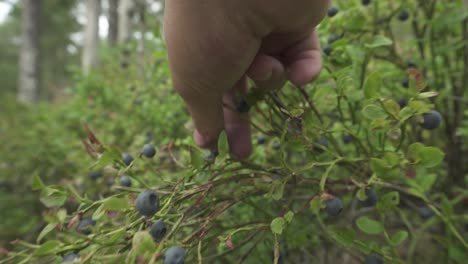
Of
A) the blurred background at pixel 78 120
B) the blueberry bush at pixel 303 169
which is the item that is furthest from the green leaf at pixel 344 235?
the blurred background at pixel 78 120

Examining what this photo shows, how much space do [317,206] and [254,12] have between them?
0.41 metres

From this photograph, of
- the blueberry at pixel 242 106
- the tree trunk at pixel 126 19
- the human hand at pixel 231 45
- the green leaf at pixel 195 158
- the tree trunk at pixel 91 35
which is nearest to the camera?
the human hand at pixel 231 45

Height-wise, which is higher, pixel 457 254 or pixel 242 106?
pixel 242 106

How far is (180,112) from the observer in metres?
1.60

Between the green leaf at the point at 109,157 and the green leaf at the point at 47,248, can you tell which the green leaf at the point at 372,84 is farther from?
the green leaf at the point at 47,248

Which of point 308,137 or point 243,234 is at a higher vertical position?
point 308,137

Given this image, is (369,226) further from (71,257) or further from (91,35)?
(91,35)

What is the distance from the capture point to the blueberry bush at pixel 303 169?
2.25 feet

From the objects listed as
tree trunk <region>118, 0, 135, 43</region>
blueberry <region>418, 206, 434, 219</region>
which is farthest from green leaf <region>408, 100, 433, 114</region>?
tree trunk <region>118, 0, 135, 43</region>

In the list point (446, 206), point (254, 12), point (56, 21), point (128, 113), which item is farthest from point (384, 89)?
point (56, 21)

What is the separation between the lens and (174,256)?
588 mm

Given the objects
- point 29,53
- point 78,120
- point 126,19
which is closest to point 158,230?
point 78,120

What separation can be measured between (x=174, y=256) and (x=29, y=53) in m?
7.33

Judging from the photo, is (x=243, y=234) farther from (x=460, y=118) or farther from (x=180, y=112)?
(x=460, y=118)
